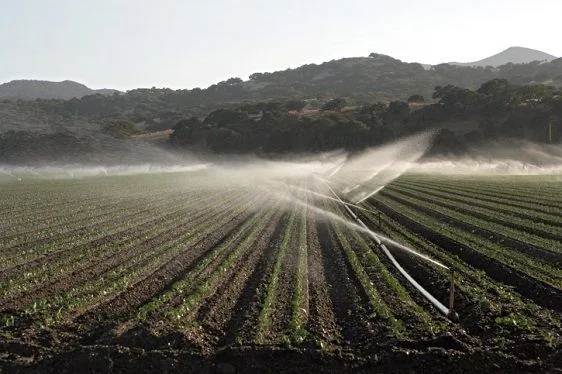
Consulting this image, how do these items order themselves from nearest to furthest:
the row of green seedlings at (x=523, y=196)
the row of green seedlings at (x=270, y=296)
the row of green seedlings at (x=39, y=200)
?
the row of green seedlings at (x=270, y=296)
the row of green seedlings at (x=523, y=196)
the row of green seedlings at (x=39, y=200)

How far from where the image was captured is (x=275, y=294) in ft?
37.8

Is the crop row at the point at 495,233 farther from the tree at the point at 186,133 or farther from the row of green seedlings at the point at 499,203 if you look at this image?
the tree at the point at 186,133

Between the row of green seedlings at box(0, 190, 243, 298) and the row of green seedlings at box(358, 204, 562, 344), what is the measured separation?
10.3m

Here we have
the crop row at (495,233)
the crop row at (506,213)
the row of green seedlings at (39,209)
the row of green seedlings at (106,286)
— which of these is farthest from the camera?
the row of green seedlings at (39,209)

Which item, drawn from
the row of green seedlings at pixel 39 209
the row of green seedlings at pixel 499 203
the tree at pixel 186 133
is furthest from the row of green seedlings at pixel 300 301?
the tree at pixel 186 133

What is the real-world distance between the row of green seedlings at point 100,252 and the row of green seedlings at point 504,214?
14.1 m

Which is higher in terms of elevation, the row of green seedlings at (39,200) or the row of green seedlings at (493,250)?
the row of green seedlings at (39,200)

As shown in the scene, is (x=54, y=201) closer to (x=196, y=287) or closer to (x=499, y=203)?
(x=196, y=287)

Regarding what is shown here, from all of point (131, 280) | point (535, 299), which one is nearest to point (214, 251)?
point (131, 280)

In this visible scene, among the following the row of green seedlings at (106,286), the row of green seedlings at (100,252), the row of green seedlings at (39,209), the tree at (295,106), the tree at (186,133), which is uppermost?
the tree at (295,106)

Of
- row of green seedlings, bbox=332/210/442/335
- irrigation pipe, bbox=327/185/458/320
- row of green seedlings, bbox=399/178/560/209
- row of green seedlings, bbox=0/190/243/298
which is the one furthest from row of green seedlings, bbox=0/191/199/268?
row of green seedlings, bbox=399/178/560/209

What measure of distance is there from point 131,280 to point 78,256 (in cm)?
380

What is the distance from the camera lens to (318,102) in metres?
134

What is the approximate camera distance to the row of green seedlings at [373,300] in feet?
30.8
